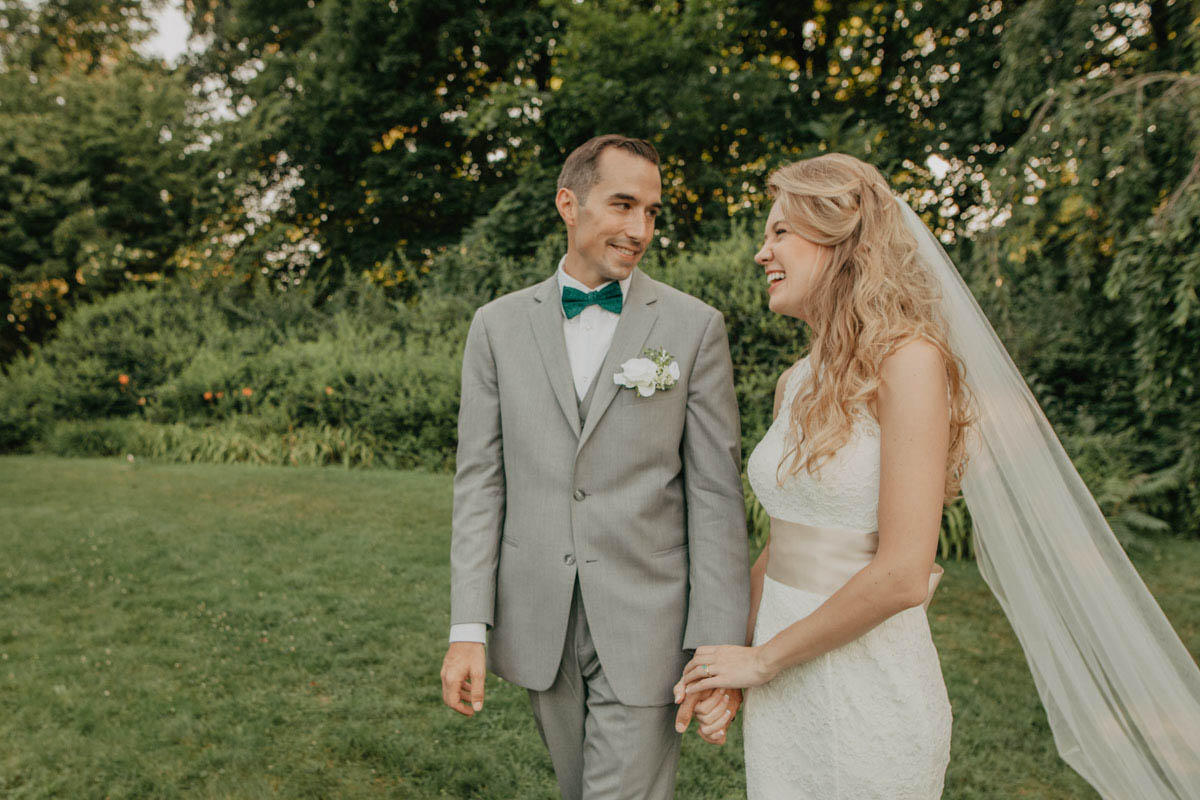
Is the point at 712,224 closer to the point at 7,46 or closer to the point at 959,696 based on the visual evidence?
the point at 959,696

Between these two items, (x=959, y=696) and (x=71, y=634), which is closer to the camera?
(x=959, y=696)

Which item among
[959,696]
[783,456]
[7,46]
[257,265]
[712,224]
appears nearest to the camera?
[783,456]

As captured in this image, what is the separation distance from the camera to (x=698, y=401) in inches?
84.4

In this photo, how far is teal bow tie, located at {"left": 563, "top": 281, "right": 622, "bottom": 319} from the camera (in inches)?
89.1

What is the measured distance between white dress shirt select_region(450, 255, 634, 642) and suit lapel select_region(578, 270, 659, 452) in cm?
3

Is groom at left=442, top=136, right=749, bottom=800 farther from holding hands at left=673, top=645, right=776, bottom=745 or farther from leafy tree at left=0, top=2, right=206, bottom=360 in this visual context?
leafy tree at left=0, top=2, right=206, bottom=360

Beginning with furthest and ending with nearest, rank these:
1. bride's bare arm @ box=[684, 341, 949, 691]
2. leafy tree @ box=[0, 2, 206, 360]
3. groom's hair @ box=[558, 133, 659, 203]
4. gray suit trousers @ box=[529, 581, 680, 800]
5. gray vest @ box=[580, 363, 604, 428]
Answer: leafy tree @ box=[0, 2, 206, 360] < groom's hair @ box=[558, 133, 659, 203] < gray vest @ box=[580, 363, 604, 428] < gray suit trousers @ box=[529, 581, 680, 800] < bride's bare arm @ box=[684, 341, 949, 691]

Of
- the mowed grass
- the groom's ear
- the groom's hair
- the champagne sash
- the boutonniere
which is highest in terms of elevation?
the groom's hair

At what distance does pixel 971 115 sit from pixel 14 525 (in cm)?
1121

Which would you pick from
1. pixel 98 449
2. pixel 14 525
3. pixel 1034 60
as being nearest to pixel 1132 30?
pixel 1034 60

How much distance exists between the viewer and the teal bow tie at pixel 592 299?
7.43ft

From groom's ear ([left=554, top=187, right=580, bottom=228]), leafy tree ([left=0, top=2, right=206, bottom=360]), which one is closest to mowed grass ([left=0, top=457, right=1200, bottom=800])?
groom's ear ([left=554, top=187, right=580, bottom=228])

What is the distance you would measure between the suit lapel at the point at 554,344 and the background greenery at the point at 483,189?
3587mm

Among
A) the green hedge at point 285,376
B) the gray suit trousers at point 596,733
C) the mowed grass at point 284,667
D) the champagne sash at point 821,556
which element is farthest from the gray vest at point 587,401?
the green hedge at point 285,376
